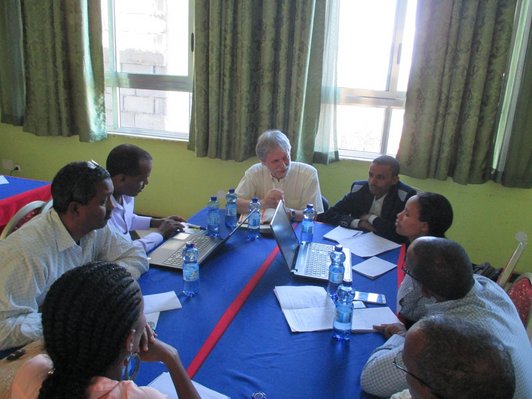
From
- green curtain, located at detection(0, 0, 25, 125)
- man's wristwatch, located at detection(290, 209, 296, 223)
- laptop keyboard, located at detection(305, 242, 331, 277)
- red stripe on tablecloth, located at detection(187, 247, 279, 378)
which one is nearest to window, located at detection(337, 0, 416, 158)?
man's wristwatch, located at detection(290, 209, 296, 223)

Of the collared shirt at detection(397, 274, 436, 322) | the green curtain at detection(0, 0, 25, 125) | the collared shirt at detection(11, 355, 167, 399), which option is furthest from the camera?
the green curtain at detection(0, 0, 25, 125)

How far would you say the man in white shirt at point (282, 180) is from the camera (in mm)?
2688

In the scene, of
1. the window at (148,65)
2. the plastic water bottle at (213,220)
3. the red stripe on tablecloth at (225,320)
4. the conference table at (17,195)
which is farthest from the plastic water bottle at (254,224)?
the window at (148,65)

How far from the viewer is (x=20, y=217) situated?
1.95m

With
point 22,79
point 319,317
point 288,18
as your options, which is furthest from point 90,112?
point 319,317

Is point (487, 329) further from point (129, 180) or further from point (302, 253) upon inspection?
point (129, 180)

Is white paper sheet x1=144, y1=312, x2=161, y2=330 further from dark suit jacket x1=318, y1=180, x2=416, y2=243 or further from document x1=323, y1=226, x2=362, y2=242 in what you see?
dark suit jacket x1=318, y1=180, x2=416, y2=243

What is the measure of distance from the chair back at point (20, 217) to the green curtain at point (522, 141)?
126 inches

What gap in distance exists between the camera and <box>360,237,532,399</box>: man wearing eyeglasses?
112 cm

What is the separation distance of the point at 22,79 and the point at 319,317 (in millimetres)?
4065

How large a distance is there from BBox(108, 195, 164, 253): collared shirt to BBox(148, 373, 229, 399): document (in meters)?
0.76

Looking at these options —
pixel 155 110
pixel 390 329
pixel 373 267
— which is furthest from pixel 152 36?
pixel 390 329

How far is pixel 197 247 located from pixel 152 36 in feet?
9.01

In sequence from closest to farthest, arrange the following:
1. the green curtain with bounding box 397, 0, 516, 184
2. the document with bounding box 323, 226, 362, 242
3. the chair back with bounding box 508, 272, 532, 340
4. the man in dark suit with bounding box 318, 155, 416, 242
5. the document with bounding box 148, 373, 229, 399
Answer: the document with bounding box 148, 373, 229, 399 → the chair back with bounding box 508, 272, 532, 340 → the document with bounding box 323, 226, 362, 242 → the man in dark suit with bounding box 318, 155, 416, 242 → the green curtain with bounding box 397, 0, 516, 184
